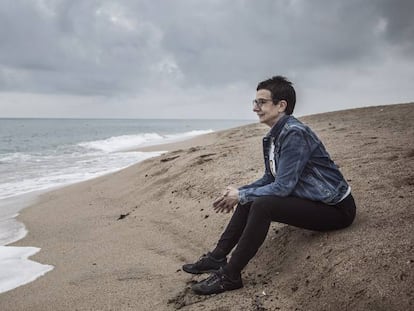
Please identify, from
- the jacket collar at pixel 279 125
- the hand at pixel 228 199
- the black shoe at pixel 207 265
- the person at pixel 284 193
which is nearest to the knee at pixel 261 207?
the person at pixel 284 193

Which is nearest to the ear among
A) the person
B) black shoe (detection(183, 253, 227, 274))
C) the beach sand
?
the person

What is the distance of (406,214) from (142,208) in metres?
4.14

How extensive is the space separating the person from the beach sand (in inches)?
7.6

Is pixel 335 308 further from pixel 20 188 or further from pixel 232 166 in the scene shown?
pixel 20 188

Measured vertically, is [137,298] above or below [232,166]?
below

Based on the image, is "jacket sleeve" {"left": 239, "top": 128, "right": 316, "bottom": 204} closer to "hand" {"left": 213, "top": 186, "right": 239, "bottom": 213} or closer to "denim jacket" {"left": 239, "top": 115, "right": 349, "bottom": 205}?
"denim jacket" {"left": 239, "top": 115, "right": 349, "bottom": 205}

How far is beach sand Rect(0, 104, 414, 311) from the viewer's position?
280 cm

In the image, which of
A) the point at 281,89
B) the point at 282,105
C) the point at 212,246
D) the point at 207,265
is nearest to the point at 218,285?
the point at 207,265

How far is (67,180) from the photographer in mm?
10805

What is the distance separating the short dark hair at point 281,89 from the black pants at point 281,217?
0.79 meters

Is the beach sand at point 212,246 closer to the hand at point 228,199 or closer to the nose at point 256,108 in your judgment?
the hand at point 228,199

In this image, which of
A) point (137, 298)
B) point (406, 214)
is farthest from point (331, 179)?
point (137, 298)

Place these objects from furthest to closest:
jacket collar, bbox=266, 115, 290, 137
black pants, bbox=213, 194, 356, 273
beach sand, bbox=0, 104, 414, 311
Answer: jacket collar, bbox=266, 115, 290, 137 < black pants, bbox=213, 194, 356, 273 < beach sand, bbox=0, 104, 414, 311

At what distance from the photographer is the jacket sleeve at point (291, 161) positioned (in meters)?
3.01
